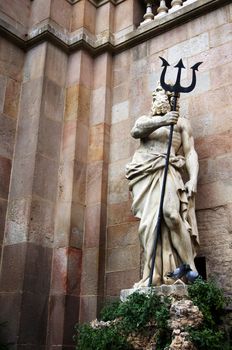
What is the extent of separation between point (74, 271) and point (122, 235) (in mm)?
967

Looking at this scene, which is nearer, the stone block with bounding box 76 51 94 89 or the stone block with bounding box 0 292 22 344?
the stone block with bounding box 0 292 22 344

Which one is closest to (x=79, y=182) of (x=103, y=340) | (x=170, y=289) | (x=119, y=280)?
(x=119, y=280)

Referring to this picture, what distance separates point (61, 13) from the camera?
964cm

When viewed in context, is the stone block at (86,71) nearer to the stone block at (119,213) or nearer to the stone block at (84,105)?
the stone block at (84,105)

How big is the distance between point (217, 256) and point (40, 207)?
292cm

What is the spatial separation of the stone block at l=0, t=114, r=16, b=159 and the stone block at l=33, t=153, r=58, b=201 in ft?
1.91

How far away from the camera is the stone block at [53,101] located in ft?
28.6

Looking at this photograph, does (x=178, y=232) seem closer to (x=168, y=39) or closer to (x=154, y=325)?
(x=154, y=325)

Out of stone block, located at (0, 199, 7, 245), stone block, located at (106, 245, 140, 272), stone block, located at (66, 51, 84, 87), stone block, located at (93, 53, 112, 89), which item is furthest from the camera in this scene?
stone block, located at (93, 53, 112, 89)

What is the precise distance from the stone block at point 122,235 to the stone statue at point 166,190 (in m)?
1.27

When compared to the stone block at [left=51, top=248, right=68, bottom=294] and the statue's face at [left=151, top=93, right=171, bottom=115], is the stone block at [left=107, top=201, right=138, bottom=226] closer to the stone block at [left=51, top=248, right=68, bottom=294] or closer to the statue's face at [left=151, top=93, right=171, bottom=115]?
the stone block at [left=51, top=248, right=68, bottom=294]

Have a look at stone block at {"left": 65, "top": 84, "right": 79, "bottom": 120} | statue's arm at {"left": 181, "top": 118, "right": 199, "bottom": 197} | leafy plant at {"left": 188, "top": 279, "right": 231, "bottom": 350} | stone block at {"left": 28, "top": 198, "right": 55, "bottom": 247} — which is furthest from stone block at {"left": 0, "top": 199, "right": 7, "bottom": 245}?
leafy plant at {"left": 188, "top": 279, "right": 231, "bottom": 350}

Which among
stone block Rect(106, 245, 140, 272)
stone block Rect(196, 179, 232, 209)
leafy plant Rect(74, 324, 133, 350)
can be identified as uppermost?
stone block Rect(196, 179, 232, 209)

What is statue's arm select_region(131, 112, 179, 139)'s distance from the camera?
262 inches
